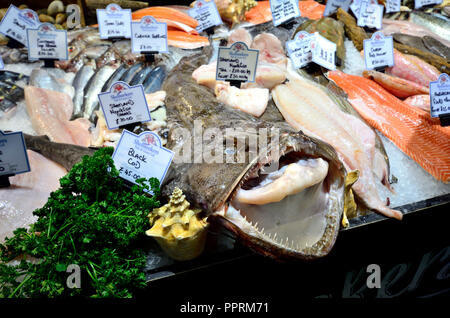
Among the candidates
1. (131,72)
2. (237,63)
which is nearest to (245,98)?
(237,63)

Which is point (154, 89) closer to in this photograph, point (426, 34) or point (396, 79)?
point (396, 79)

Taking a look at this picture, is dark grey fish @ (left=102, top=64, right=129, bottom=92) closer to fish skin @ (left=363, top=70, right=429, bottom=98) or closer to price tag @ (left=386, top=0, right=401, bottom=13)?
fish skin @ (left=363, top=70, right=429, bottom=98)

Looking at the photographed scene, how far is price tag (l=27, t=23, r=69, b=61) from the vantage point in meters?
2.93

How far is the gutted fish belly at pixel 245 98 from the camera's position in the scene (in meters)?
2.17

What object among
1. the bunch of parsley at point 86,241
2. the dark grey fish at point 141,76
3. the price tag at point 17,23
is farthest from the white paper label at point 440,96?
the price tag at point 17,23

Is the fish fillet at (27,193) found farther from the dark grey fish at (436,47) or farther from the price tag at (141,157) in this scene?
the dark grey fish at (436,47)

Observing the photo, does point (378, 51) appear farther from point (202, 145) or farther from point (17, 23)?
point (17, 23)

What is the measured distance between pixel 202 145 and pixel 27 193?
968 mm

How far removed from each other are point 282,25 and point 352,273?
250cm

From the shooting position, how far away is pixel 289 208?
1.64 metres

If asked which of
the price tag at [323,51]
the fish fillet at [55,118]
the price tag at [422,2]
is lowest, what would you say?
the fish fillet at [55,118]

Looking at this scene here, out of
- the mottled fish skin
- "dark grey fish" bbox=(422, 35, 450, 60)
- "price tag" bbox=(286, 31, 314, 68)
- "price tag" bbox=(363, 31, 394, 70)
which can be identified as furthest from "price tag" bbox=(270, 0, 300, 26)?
the mottled fish skin

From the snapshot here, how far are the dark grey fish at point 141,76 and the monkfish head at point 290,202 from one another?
4.99 feet

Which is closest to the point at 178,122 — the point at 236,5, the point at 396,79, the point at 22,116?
the point at 22,116
